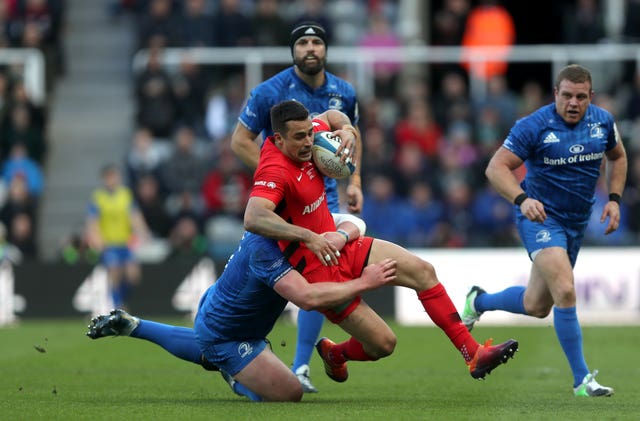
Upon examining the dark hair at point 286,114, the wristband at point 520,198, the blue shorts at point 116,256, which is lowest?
the blue shorts at point 116,256

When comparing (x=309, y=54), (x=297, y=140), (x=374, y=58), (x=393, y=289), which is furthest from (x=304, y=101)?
(x=374, y=58)

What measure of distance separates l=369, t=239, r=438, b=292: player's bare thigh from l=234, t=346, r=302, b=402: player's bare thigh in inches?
40.3

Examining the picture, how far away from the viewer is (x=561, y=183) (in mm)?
10891

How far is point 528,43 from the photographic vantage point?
28172 millimetres

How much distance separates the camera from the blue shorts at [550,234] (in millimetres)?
10711

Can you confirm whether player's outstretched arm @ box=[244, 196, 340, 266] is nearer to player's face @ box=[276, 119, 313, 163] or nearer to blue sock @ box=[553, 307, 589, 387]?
player's face @ box=[276, 119, 313, 163]

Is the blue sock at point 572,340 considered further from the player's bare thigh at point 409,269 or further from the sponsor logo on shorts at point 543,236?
the player's bare thigh at point 409,269

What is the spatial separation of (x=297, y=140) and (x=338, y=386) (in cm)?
269

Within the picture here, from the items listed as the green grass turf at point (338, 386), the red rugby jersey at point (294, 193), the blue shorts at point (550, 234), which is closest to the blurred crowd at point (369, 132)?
the green grass turf at point (338, 386)

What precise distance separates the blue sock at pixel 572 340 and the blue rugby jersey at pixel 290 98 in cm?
198

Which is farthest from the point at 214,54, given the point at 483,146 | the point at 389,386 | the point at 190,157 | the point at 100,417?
the point at 100,417

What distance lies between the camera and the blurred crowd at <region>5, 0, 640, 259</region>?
20.7 meters

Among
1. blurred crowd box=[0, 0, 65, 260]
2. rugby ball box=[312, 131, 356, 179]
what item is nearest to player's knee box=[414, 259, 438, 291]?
rugby ball box=[312, 131, 356, 179]

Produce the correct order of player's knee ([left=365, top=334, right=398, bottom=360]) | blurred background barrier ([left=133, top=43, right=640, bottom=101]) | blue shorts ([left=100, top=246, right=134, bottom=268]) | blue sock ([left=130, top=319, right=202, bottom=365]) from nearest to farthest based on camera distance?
1. player's knee ([left=365, top=334, right=398, bottom=360])
2. blue sock ([left=130, top=319, right=202, bottom=365])
3. blue shorts ([left=100, top=246, right=134, bottom=268])
4. blurred background barrier ([left=133, top=43, right=640, bottom=101])
